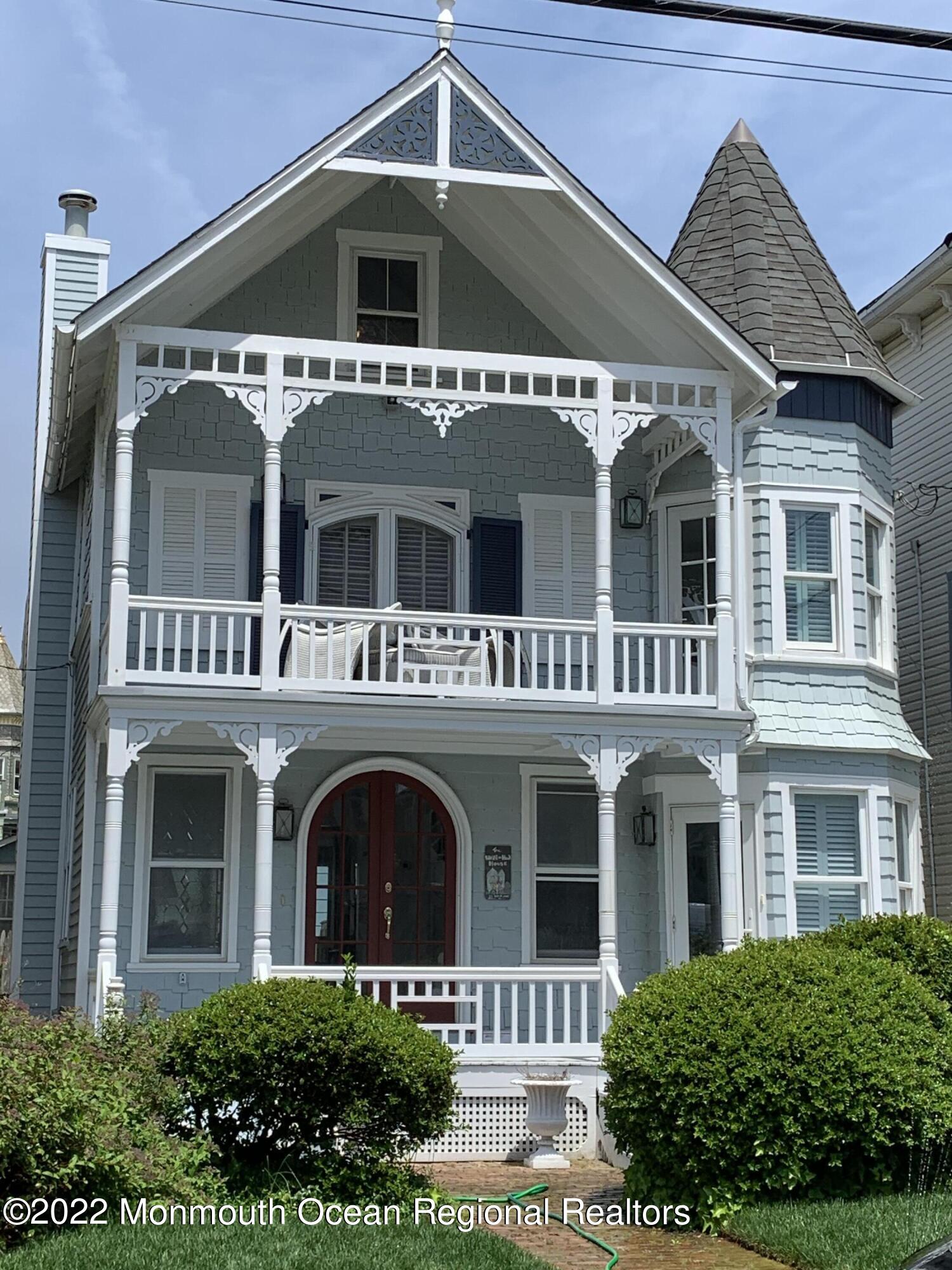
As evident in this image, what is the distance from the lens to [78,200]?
20.2 metres

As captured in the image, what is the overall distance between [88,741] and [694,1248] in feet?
28.5

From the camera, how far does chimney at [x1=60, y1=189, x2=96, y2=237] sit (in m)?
20.1

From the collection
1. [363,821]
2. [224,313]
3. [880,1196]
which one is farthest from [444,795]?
[880,1196]

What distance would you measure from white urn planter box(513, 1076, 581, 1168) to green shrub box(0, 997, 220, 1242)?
3.76 meters

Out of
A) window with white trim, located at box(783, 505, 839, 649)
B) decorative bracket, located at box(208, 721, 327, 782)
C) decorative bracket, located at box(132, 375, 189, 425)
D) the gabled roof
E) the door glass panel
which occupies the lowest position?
the door glass panel

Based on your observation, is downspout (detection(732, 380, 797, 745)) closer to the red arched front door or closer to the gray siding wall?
the red arched front door

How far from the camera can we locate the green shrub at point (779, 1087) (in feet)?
30.1

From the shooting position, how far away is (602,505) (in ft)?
47.3

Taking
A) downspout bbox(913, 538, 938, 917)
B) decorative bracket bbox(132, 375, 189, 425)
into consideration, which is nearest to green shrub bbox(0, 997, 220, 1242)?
decorative bracket bbox(132, 375, 189, 425)

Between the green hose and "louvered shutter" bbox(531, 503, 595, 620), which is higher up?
"louvered shutter" bbox(531, 503, 595, 620)

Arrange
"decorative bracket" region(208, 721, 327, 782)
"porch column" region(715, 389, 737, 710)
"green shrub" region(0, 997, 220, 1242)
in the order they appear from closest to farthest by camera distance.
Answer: "green shrub" region(0, 997, 220, 1242)
"decorative bracket" region(208, 721, 327, 782)
"porch column" region(715, 389, 737, 710)

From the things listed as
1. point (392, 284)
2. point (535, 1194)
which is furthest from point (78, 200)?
point (535, 1194)

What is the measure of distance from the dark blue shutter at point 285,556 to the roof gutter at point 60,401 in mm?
2056

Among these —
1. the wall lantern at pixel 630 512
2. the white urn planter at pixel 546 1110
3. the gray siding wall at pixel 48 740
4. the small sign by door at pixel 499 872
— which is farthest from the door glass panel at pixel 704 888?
the gray siding wall at pixel 48 740
